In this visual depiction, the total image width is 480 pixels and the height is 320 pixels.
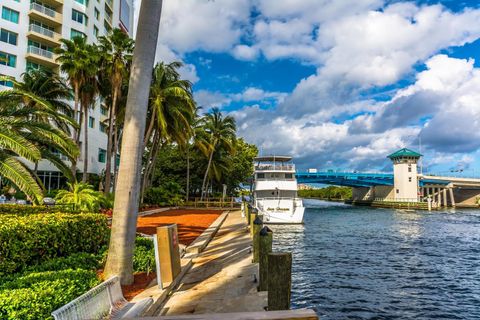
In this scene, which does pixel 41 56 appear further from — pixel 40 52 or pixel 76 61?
pixel 76 61

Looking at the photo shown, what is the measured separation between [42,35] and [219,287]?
40097 millimetres

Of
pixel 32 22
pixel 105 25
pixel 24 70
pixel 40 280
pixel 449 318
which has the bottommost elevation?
pixel 449 318

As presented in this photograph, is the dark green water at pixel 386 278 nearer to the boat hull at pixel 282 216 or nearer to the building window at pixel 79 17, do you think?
the boat hull at pixel 282 216

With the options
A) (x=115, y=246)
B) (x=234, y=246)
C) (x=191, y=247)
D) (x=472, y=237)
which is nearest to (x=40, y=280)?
(x=115, y=246)

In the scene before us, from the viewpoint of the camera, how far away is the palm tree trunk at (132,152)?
23.7 feet

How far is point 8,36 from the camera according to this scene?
120 feet

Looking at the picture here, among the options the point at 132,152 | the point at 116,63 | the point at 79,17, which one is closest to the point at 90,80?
the point at 116,63

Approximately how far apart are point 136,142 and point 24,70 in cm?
3756

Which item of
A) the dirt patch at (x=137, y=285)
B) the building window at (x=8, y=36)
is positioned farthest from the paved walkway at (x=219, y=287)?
the building window at (x=8, y=36)

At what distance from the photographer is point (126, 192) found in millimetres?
7250

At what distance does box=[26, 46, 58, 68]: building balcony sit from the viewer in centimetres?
3772

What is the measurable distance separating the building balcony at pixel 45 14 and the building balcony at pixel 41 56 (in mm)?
3438

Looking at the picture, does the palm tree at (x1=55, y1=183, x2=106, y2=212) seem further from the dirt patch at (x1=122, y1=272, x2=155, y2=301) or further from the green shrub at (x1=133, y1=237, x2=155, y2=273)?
the dirt patch at (x1=122, y1=272, x2=155, y2=301)

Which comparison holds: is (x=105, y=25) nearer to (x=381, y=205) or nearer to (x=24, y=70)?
(x=24, y=70)
